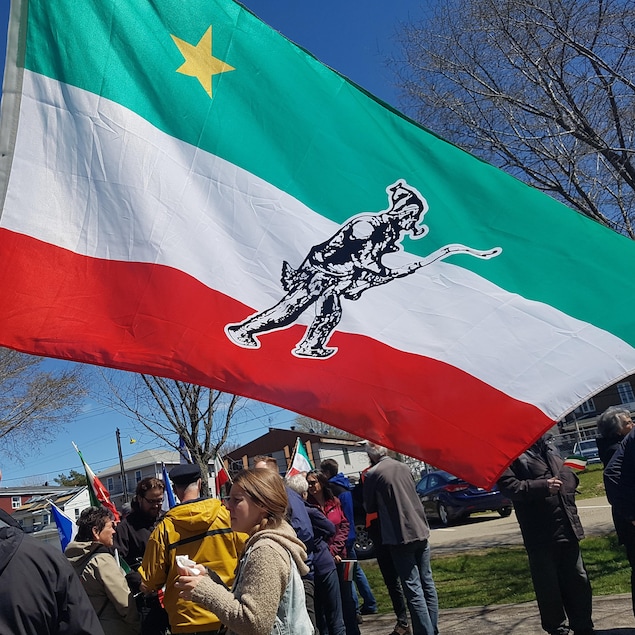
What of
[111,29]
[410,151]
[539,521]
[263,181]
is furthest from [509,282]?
[539,521]

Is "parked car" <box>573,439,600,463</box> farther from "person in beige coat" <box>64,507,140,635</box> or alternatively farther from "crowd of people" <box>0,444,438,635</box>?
"person in beige coat" <box>64,507,140,635</box>

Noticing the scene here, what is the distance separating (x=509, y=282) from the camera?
3.02m

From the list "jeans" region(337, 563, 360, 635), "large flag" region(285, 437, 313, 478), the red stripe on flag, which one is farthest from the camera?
"large flag" region(285, 437, 313, 478)

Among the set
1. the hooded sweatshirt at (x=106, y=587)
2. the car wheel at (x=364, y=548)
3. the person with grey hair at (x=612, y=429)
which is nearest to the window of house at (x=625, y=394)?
the car wheel at (x=364, y=548)

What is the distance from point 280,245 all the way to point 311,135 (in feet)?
1.77

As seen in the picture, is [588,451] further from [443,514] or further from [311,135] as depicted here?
[311,135]

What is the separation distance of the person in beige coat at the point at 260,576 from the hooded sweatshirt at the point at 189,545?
1.24 meters

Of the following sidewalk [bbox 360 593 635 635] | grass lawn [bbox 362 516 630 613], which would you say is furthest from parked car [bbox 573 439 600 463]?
sidewalk [bbox 360 593 635 635]

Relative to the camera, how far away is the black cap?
4.66 meters

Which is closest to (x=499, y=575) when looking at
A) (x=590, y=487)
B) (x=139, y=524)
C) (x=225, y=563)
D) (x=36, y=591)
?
(x=139, y=524)

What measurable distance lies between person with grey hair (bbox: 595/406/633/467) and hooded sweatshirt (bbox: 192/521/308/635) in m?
4.00

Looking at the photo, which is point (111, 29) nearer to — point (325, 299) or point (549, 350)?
point (325, 299)

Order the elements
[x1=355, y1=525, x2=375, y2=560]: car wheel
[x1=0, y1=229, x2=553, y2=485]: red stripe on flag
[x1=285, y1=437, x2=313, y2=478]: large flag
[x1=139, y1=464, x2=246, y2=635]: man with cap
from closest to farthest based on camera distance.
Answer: [x1=0, y1=229, x2=553, y2=485]: red stripe on flag
[x1=139, y1=464, x2=246, y2=635]: man with cap
[x1=285, y1=437, x2=313, y2=478]: large flag
[x1=355, y1=525, x2=375, y2=560]: car wheel

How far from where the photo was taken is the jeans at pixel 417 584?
19.1 feet
